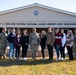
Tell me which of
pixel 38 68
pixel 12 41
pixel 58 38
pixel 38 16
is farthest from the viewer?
pixel 38 16

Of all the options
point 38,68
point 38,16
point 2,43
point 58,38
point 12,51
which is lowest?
point 38,68

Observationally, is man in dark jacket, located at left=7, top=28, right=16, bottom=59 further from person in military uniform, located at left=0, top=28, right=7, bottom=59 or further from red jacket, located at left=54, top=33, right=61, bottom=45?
red jacket, located at left=54, top=33, right=61, bottom=45

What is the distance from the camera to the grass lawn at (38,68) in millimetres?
9538

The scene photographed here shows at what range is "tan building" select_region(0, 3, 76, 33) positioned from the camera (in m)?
22.0

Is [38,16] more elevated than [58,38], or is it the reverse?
[38,16]

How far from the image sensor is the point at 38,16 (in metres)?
22.1

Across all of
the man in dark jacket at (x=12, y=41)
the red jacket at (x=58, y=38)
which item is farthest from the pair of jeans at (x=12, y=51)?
the red jacket at (x=58, y=38)

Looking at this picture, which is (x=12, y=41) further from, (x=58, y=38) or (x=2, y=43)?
(x=58, y=38)

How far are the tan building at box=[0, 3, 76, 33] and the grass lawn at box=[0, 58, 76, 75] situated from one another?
1128cm

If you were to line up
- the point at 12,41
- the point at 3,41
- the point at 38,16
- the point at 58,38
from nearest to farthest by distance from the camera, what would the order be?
the point at 58,38 → the point at 12,41 → the point at 3,41 → the point at 38,16

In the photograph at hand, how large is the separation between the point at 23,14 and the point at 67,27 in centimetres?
499

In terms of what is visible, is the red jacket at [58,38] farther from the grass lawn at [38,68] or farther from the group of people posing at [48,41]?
the grass lawn at [38,68]

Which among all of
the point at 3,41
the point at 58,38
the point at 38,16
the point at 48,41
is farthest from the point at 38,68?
the point at 38,16

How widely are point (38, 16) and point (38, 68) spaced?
12.6 meters
